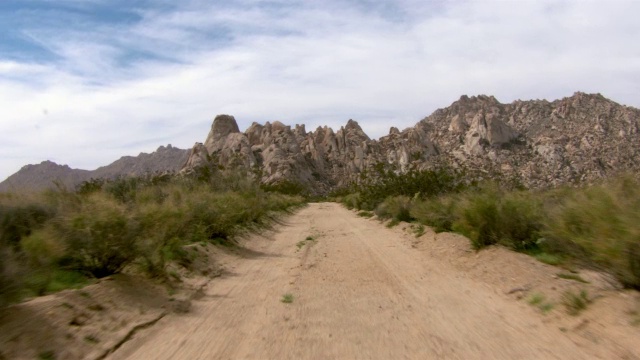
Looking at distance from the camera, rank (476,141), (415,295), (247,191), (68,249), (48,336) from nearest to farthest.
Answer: (48,336)
(68,249)
(415,295)
(247,191)
(476,141)

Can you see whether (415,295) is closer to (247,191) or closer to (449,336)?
(449,336)

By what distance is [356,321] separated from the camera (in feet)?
25.3

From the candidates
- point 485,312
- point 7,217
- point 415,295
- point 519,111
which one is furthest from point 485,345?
point 519,111

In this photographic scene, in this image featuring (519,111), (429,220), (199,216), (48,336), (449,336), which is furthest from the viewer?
(519,111)

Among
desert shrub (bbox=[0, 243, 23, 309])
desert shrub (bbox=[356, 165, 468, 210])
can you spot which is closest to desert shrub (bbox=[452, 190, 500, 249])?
desert shrub (bbox=[0, 243, 23, 309])

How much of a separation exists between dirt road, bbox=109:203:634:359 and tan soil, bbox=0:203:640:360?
0.02 m

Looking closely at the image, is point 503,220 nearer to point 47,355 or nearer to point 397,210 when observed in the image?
point 47,355

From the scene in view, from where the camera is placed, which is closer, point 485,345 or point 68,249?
point 485,345

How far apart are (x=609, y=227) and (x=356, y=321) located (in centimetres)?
395

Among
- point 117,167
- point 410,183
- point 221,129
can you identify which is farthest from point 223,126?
point 410,183

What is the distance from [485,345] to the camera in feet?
21.1

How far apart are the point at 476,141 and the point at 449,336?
261 ft

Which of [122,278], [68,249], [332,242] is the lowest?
[332,242]

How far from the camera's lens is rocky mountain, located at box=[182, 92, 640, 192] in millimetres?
42094
